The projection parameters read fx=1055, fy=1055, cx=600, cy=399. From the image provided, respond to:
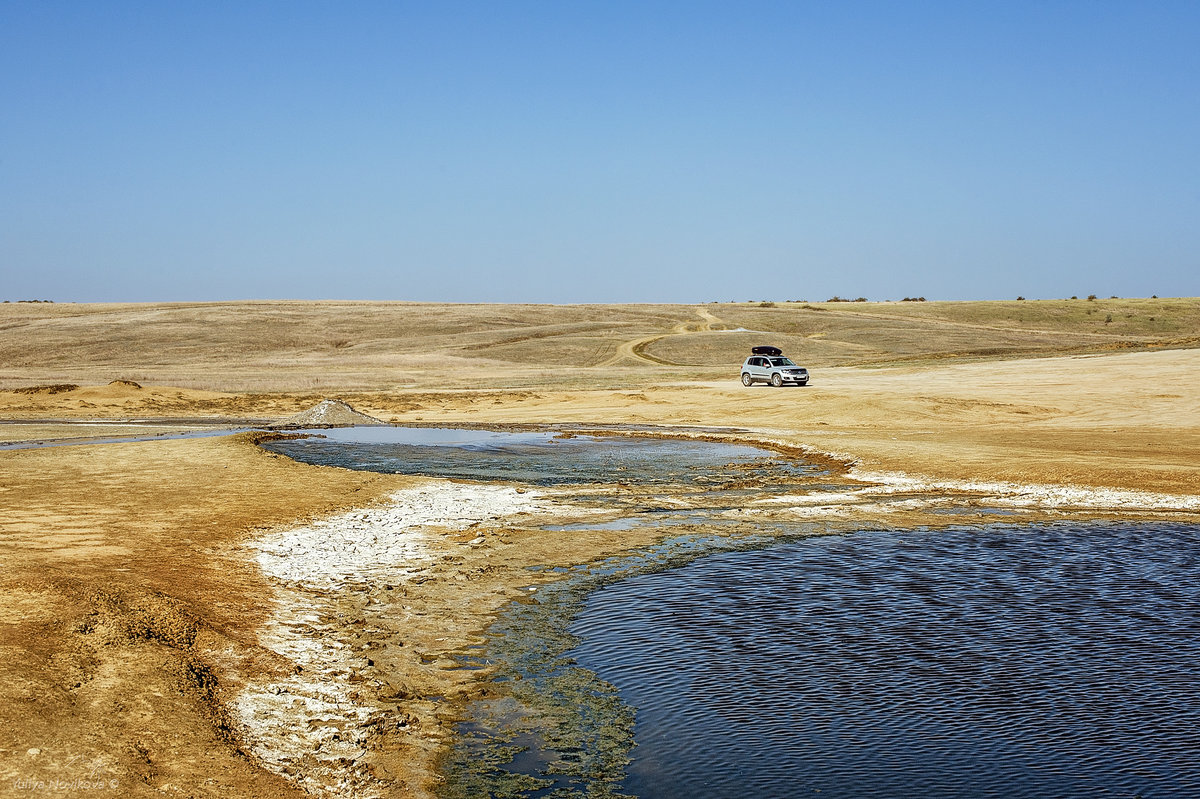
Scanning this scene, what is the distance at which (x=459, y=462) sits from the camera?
90.3 ft

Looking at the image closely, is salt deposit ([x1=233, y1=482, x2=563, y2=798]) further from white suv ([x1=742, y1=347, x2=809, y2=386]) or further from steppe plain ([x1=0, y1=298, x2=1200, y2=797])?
white suv ([x1=742, y1=347, x2=809, y2=386])

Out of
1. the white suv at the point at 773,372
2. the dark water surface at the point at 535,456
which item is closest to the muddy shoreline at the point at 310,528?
the dark water surface at the point at 535,456

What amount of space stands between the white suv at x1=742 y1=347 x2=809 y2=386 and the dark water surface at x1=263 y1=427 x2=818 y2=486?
20.0 meters

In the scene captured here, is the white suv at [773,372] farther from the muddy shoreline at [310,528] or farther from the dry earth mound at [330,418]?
the dry earth mound at [330,418]

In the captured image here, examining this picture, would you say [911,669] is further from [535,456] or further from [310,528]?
[535,456]

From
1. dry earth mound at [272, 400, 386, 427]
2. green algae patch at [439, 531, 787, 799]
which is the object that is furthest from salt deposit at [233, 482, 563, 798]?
dry earth mound at [272, 400, 386, 427]

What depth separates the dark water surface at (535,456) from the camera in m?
24.6

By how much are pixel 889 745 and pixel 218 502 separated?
1377 cm

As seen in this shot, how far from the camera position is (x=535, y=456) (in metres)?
28.9

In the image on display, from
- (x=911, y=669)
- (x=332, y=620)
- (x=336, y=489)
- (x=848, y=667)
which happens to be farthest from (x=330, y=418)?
→ (x=911, y=669)

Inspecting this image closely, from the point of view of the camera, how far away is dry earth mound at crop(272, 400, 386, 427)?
39.8 meters

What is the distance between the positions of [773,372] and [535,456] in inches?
1064

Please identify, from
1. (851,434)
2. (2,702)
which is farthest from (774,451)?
(2,702)

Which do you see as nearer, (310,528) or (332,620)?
(332,620)
